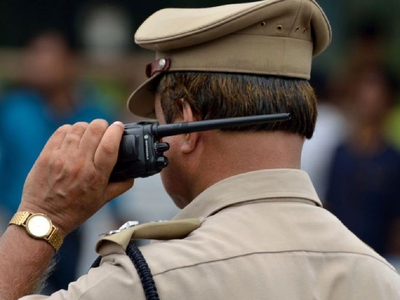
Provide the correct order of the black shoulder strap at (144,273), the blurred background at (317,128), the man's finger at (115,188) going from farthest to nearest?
1. the blurred background at (317,128)
2. the man's finger at (115,188)
3. the black shoulder strap at (144,273)

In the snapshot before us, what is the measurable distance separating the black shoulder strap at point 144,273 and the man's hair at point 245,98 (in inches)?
16.2

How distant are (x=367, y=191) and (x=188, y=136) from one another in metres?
4.53

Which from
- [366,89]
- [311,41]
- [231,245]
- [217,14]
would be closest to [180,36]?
[217,14]

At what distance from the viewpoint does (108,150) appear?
2.47 meters

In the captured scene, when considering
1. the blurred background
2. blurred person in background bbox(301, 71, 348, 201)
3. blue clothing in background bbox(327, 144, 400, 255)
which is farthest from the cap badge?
blurred person in background bbox(301, 71, 348, 201)

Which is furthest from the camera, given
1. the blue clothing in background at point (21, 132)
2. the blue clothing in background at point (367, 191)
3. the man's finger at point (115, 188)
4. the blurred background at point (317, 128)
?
the blue clothing in background at point (367, 191)

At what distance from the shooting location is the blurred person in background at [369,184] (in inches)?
274

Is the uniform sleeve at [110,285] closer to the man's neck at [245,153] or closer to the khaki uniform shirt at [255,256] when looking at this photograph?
the khaki uniform shirt at [255,256]

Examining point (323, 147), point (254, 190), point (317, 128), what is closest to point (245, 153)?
point (254, 190)

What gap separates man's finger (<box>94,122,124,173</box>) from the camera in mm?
2473

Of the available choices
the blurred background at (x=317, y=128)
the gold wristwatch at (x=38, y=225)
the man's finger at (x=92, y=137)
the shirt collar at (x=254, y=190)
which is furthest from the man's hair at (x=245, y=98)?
the blurred background at (x=317, y=128)

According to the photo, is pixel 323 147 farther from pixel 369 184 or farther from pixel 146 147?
pixel 146 147

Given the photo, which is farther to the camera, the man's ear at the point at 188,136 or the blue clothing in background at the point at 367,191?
the blue clothing in background at the point at 367,191

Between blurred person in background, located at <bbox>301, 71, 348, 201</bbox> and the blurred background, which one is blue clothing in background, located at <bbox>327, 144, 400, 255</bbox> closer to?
the blurred background
